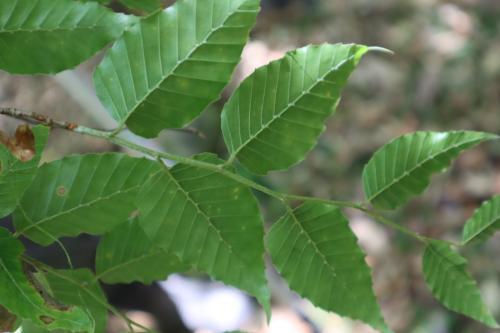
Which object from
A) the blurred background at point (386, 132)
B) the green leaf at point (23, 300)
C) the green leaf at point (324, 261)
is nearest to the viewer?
the green leaf at point (23, 300)

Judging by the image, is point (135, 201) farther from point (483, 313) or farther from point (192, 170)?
point (483, 313)

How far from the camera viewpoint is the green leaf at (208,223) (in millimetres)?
505

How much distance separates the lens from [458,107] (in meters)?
2.67

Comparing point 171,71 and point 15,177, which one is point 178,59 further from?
point 15,177

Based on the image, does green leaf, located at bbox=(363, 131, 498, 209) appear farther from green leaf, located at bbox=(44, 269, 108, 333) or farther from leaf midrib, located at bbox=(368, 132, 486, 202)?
green leaf, located at bbox=(44, 269, 108, 333)

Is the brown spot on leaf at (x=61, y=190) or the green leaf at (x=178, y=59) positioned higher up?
the green leaf at (x=178, y=59)

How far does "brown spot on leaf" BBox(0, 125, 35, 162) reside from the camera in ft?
1.52

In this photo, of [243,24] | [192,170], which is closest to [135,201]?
[192,170]

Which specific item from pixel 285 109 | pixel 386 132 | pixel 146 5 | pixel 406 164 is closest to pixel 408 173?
pixel 406 164

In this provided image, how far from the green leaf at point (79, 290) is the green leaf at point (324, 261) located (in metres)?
0.15

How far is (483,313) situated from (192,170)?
27 centimetres

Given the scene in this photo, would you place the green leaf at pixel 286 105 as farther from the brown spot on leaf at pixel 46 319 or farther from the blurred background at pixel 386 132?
the blurred background at pixel 386 132

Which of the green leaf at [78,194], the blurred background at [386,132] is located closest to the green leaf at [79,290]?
the green leaf at [78,194]

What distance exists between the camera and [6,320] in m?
0.48
